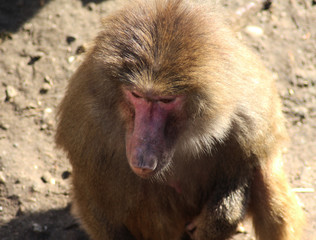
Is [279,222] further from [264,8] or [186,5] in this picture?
[264,8]

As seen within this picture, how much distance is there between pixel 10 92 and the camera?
16.8ft

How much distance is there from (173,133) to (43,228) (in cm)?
175

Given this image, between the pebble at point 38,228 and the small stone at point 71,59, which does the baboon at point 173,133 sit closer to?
the pebble at point 38,228

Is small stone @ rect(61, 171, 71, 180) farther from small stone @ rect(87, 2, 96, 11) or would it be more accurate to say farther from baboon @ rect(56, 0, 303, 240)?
small stone @ rect(87, 2, 96, 11)

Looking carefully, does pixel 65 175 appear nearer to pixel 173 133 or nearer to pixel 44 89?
pixel 44 89

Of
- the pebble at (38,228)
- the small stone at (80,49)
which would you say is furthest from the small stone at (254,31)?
the pebble at (38,228)

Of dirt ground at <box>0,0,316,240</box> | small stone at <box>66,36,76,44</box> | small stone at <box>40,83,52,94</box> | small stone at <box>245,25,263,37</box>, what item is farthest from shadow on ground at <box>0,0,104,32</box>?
small stone at <box>245,25,263,37</box>

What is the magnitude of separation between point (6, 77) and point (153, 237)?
2.41 meters

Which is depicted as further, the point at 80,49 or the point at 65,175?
the point at 80,49

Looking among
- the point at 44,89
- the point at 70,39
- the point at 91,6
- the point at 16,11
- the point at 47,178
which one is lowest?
the point at 47,178

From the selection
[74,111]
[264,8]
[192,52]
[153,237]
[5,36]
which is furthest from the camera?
[264,8]

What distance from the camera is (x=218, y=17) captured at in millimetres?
3344

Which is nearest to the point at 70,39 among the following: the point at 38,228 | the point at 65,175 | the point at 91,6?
the point at 91,6

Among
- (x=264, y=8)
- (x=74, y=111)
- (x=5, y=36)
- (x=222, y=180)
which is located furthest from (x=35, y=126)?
(x=264, y=8)
